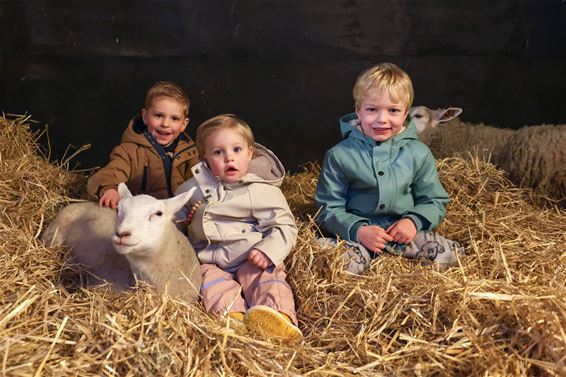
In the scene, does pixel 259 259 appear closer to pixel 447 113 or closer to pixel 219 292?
pixel 219 292

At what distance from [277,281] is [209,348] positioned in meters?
0.88

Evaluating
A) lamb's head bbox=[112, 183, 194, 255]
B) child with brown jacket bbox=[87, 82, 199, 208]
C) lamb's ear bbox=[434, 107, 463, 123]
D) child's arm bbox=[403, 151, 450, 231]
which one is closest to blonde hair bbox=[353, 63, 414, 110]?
child's arm bbox=[403, 151, 450, 231]

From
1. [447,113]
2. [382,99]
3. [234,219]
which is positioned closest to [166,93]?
[234,219]

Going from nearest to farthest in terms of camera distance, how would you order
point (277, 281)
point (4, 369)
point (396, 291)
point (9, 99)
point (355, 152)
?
point (4, 369)
point (396, 291)
point (277, 281)
point (355, 152)
point (9, 99)

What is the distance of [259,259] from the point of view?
3.60 m

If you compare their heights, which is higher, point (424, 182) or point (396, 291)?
point (424, 182)

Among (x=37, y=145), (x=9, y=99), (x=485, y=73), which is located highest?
(x=485, y=73)

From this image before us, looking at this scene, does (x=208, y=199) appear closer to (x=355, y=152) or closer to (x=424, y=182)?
(x=355, y=152)

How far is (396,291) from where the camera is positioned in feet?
11.0

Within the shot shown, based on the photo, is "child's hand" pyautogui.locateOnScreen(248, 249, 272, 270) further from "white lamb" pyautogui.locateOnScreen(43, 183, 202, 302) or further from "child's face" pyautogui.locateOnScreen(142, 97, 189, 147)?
"child's face" pyautogui.locateOnScreen(142, 97, 189, 147)

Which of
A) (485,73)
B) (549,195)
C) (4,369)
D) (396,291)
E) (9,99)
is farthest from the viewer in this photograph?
(485,73)

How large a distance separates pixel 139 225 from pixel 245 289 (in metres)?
0.83

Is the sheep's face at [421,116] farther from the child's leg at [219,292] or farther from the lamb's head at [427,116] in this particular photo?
the child's leg at [219,292]

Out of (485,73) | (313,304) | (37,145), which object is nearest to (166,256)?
(313,304)
